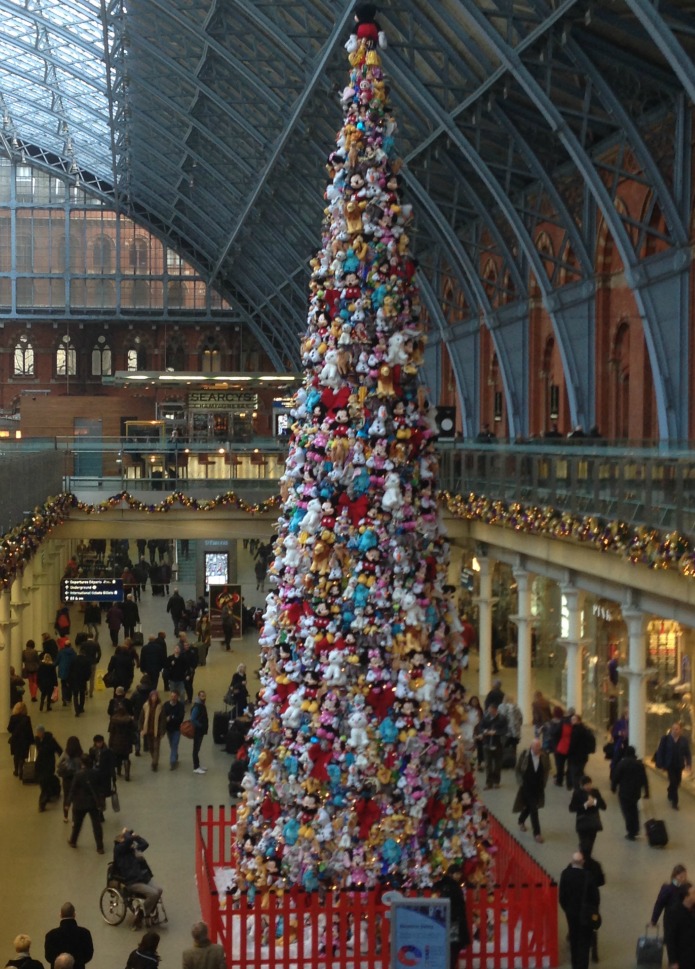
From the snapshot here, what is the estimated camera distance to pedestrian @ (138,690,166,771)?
71.5ft

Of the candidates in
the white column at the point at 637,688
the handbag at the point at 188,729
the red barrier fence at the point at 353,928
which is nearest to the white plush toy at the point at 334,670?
the red barrier fence at the point at 353,928

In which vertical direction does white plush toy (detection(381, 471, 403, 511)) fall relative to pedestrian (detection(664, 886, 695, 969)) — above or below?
above

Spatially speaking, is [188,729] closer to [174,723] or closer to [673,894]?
[174,723]

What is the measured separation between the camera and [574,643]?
23.5 metres

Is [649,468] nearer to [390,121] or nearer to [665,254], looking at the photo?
[390,121]

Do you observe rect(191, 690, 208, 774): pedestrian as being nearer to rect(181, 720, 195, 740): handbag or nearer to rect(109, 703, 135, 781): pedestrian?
rect(181, 720, 195, 740): handbag

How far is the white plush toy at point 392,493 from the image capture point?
12.6 m

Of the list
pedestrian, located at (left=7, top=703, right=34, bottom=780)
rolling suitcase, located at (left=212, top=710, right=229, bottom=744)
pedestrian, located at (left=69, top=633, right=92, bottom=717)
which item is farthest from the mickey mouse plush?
pedestrian, located at (left=69, top=633, right=92, bottom=717)

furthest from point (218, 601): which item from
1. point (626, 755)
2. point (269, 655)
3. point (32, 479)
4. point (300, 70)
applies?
point (269, 655)

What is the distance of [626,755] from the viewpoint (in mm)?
17625

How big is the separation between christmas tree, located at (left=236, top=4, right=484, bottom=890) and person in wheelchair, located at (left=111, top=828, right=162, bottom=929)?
57.0 inches

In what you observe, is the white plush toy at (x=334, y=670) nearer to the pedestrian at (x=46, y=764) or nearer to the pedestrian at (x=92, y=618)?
the pedestrian at (x=46, y=764)

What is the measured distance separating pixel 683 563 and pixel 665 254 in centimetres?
1095

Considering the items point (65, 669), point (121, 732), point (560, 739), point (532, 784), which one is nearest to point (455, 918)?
point (532, 784)
